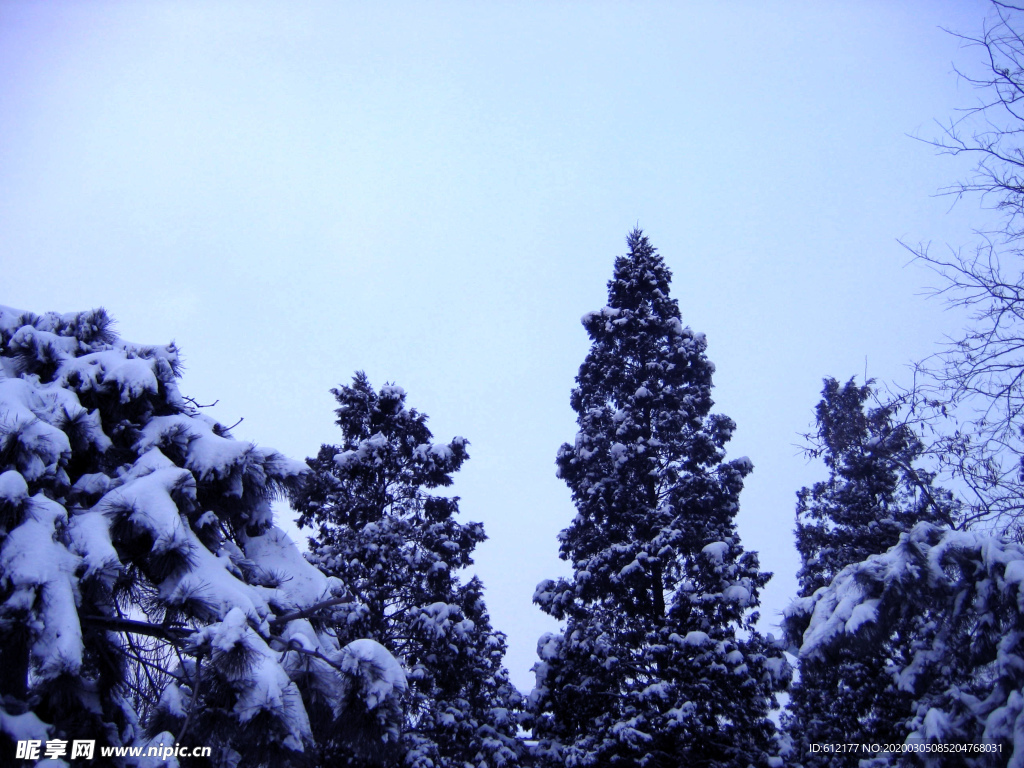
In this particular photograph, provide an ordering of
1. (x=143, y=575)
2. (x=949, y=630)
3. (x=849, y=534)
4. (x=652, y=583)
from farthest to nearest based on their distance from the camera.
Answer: (x=849, y=534), (x=652, y=583), (x=949, y=630), (x=143, y=575)

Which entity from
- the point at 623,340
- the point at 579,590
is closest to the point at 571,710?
the point at 579,590

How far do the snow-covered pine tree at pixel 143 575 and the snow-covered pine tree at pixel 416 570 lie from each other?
916cm

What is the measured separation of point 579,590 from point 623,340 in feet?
22.5

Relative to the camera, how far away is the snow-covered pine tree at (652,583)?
43.3ft

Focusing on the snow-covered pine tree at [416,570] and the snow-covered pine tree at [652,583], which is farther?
the snow-covered pine tree at [416,570]

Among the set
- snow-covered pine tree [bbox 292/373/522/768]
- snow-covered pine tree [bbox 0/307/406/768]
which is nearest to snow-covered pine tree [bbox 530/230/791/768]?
snow-covered pine tree [bbox 292/373/522/768]

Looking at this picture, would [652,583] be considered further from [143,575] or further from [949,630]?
[143,575]

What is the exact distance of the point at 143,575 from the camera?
441cm

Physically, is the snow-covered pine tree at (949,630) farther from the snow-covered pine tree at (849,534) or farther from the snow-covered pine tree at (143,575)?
the snow-covered pine tree at (849,534)

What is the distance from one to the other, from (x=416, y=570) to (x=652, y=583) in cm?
560

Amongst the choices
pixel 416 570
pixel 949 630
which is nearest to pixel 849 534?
pixel 416 570

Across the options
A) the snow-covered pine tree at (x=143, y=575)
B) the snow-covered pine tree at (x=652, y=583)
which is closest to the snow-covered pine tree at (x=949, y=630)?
the snow-covered pine tree at (x=143, y=575)

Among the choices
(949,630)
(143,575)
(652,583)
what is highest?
(652,583)

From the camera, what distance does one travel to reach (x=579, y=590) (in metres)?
15.3
